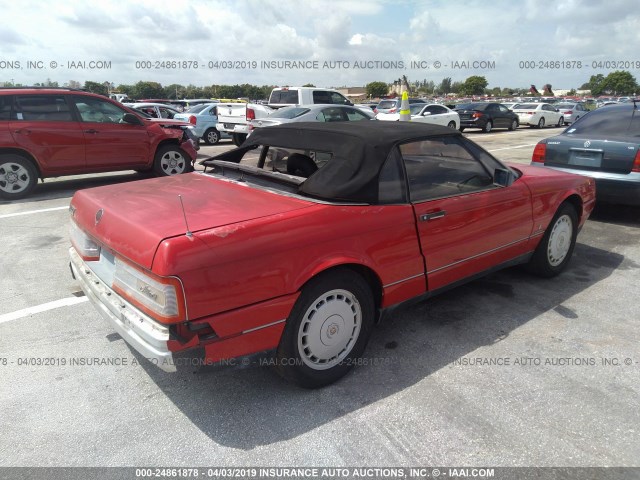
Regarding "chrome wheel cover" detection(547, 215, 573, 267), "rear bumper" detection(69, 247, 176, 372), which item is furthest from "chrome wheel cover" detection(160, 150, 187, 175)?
"chrome wheel cover" detection(547, 215, 573, 267)

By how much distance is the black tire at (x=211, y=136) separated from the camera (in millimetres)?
15930

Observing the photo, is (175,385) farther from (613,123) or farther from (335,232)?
(613,123)

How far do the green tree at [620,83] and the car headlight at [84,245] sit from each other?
8662 cm

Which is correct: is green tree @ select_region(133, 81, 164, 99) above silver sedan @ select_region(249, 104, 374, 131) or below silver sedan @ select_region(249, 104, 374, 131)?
above

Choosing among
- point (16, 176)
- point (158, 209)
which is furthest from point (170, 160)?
point (158, 209)

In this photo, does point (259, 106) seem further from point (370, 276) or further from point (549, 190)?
point (370, 276)

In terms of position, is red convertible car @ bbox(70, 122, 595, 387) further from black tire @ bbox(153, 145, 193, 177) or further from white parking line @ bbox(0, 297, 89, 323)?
black tire @ bbox(153, 145, 193, 177)

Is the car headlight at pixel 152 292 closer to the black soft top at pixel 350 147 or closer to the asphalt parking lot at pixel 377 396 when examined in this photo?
the asphalt parking lot at pixel 377 396

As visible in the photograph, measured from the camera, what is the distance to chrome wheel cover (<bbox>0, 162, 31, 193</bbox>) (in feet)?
24.6

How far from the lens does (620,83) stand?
76125 millimetres

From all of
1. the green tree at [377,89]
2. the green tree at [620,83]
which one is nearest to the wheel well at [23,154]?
the green tree at [377,89]

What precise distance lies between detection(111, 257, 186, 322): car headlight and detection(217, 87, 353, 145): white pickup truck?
12.2m

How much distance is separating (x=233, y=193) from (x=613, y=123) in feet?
19.4

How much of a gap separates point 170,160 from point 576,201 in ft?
24.0
